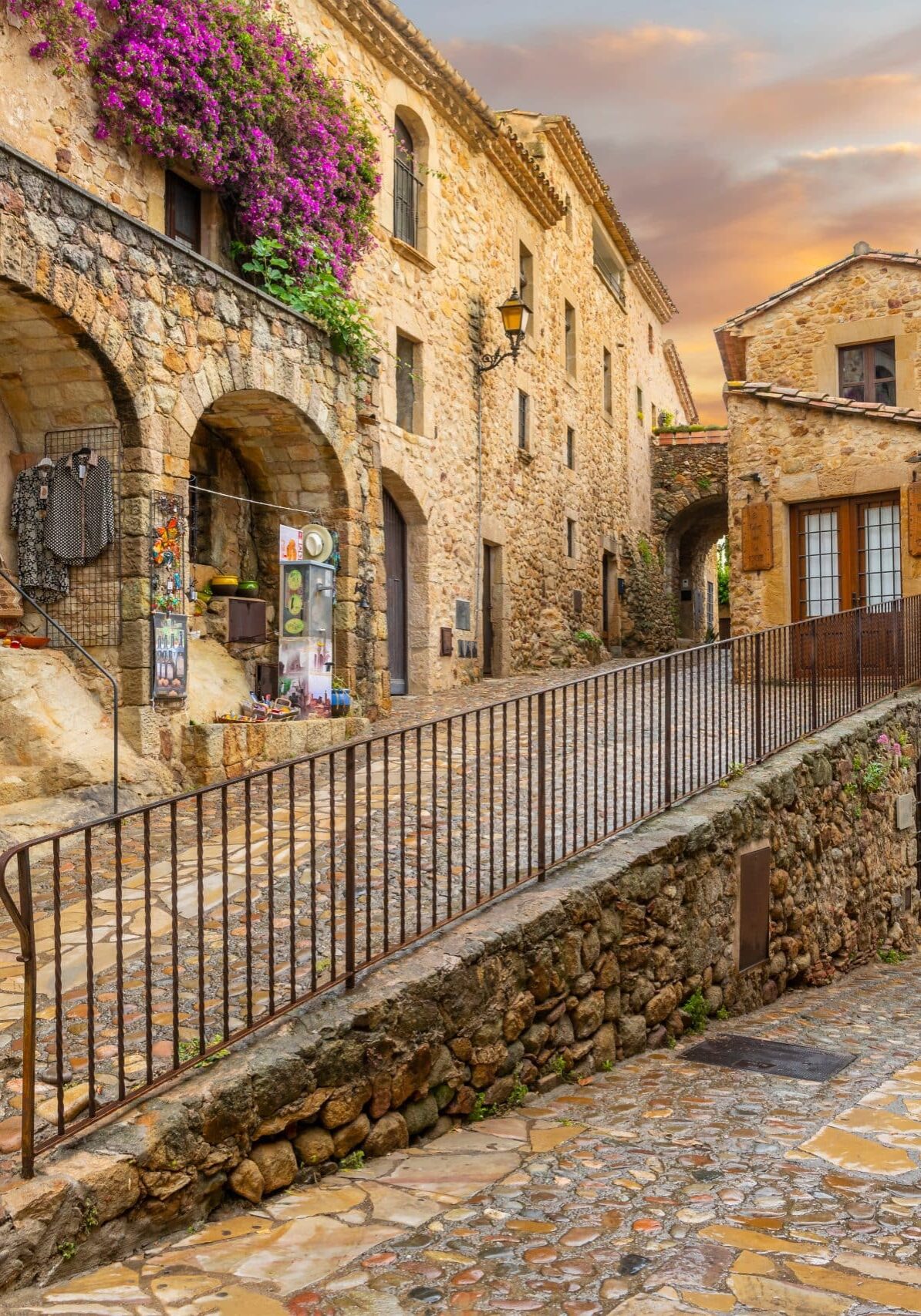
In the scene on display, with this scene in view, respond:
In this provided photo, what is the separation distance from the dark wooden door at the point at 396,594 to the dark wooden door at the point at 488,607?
7.92ft

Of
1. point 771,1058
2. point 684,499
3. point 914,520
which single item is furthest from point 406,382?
point 684,499

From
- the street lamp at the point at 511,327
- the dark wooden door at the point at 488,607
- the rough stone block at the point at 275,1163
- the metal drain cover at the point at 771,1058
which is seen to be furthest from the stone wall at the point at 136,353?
the dark wooden door at the point at 488,607

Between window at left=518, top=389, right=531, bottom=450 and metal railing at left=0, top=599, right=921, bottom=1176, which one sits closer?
metal railing at left=0, top=599, right=921, bottom=1176

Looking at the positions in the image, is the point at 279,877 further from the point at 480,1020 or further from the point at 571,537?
the point at 571,537

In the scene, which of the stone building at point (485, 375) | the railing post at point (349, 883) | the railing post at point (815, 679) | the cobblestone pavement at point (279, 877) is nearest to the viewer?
the cobblestone pavement at point (279, 877)

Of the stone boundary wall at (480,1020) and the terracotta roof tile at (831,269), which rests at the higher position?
the terracotta roof tile at (831,269)

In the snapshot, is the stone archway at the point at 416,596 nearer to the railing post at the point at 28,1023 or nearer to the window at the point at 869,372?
the window at the point at 869,372

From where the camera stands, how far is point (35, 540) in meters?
7.61

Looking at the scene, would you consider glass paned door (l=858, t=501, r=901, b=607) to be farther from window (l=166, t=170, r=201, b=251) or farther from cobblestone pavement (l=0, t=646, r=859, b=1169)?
window (l=166, t=170, r=201, b=251)

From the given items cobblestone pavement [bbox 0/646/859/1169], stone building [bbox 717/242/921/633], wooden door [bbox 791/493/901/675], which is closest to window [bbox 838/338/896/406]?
stone building [bbox 717/242/921/633]

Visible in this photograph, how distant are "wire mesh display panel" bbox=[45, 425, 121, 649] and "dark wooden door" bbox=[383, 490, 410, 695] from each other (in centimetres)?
559

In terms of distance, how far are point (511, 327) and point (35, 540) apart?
8.42 m

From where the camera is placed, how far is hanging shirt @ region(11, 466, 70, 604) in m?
7.53

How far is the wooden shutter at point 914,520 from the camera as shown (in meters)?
12.6
